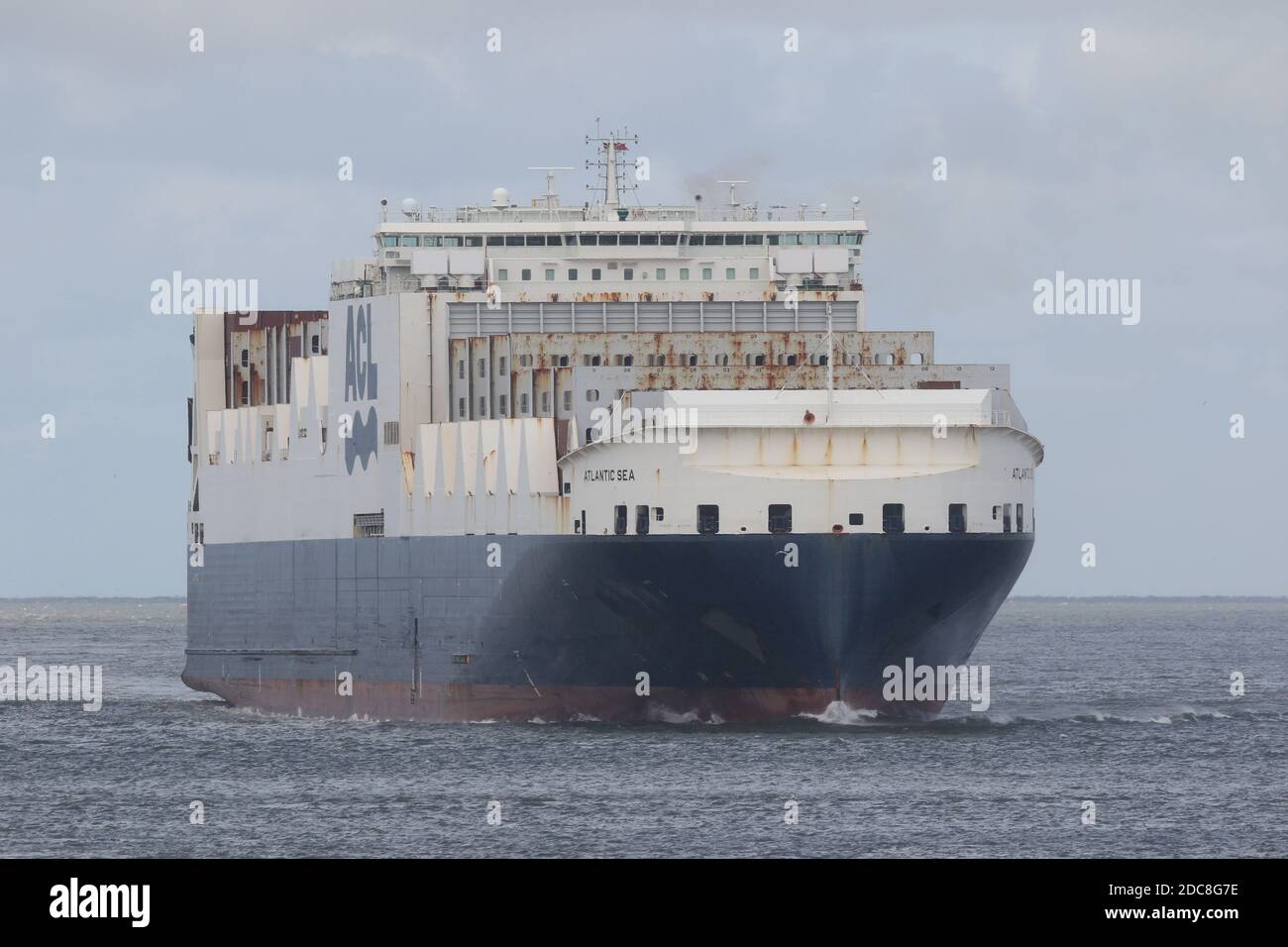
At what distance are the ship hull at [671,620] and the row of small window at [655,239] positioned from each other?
32.3 feet

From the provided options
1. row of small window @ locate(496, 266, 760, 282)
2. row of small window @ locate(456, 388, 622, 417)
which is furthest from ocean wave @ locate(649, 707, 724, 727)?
row of small window @ locate(496, 266, 760, 282)

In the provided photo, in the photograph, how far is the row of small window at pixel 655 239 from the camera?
6631cm

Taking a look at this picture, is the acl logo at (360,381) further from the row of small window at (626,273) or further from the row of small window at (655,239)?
the row of small window at (655,239)

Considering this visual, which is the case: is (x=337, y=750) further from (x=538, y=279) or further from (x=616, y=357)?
(x=538, y=279)

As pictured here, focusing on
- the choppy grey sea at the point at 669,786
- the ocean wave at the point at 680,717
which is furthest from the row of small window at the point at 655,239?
the ocean wave at the point at 680,717

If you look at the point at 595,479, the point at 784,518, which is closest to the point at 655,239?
the point at 595,479

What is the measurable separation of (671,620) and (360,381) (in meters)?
14.9

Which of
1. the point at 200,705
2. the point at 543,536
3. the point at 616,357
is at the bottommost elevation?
the point at 200,705

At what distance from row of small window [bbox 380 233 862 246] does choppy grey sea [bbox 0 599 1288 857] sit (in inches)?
529

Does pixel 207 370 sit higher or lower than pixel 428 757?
higher
